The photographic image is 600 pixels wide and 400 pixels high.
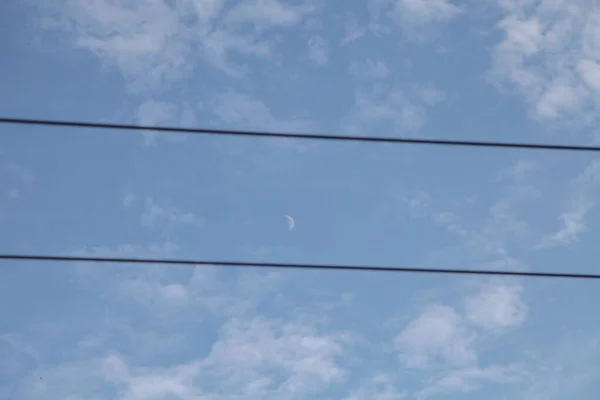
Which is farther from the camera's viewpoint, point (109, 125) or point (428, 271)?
point (428, 271)

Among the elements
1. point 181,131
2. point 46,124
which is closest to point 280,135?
point 181,131

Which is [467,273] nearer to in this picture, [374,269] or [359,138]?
[374,269]

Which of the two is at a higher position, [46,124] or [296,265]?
[46,124]

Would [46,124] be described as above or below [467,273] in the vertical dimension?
above

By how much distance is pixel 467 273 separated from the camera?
34.3ft

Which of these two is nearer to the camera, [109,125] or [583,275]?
[109,125]

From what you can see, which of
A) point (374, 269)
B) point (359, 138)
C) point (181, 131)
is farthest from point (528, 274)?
point (181, 131)

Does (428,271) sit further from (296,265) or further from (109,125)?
(109,125)

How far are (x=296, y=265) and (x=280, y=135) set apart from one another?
1685 millimetres

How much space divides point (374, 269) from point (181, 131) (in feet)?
10.0

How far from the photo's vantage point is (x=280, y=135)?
974 centimetres

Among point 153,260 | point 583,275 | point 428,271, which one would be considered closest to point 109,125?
point 153,260

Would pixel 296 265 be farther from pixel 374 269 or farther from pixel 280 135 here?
pixel 280 135

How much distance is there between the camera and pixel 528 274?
10.3 meters
